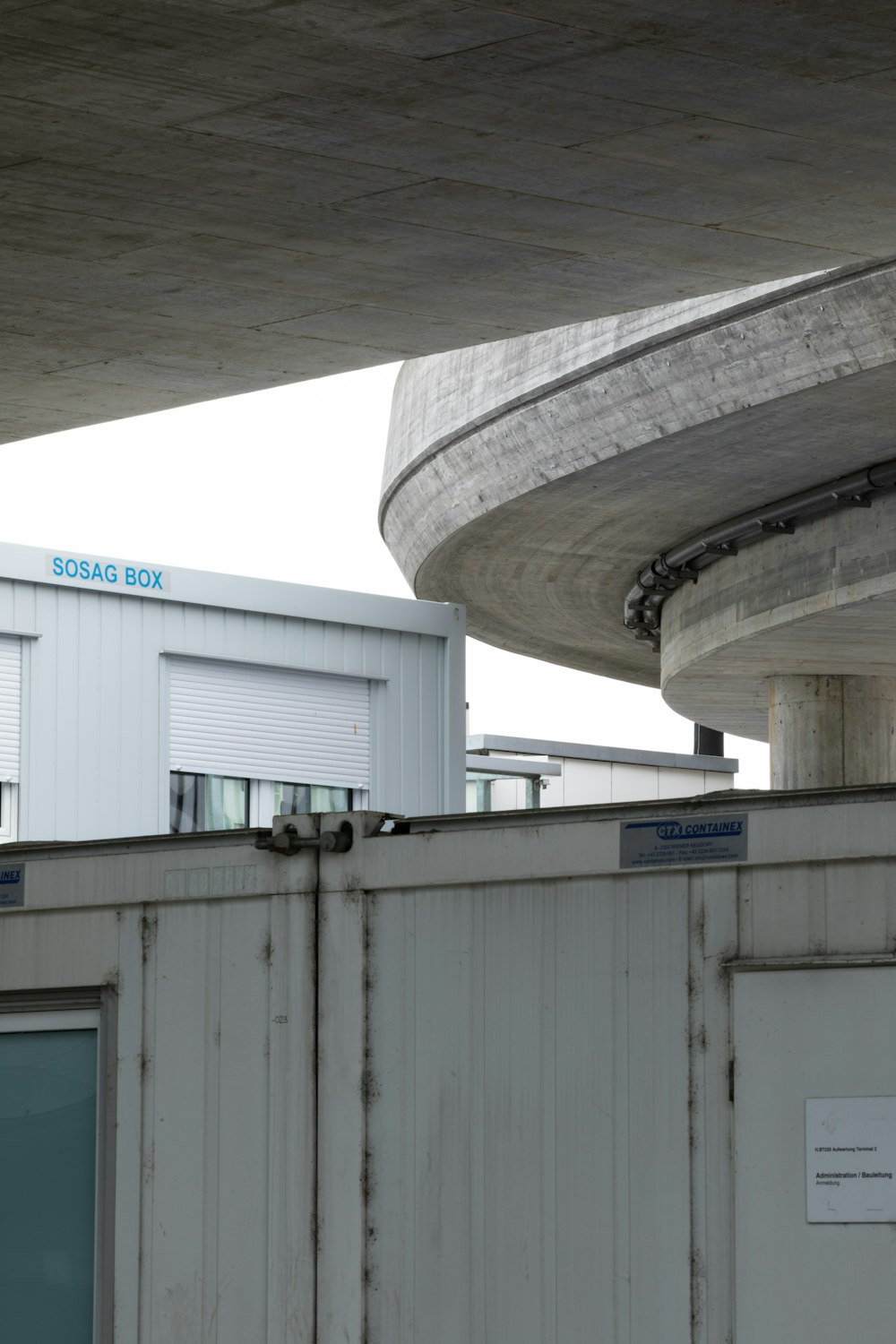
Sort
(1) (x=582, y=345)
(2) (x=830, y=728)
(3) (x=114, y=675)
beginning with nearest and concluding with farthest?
(3) (x=114, y=675) < (1) (x=582, y=345) < (2) (x=830, y=728)

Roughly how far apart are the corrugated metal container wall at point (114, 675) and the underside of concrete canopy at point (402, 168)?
232 inches

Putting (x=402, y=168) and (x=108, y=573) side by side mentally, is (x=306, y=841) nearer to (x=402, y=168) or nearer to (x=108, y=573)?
(x=402, y=168)

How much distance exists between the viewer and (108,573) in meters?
19.1

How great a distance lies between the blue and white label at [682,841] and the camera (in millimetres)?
5793

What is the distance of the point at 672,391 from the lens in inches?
831

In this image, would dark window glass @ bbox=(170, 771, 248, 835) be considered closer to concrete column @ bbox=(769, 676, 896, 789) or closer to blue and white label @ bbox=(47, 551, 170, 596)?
blue and white label @ bbox=(47, 551, 170, 596)

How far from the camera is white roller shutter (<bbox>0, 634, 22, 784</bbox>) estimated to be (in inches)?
730

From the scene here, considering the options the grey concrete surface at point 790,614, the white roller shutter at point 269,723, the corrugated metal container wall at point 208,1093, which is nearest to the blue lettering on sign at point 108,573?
the white roller shutter at point 269,723

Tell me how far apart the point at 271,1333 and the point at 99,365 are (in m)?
8.41

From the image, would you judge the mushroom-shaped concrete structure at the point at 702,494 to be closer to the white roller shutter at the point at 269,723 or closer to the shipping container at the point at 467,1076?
the white roller shutter at the point at 269,723

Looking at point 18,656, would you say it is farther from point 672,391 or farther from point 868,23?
point 868,23

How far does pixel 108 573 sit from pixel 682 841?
1402 cm

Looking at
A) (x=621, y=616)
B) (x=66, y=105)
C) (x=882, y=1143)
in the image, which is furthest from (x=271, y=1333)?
(x=621, y=616)

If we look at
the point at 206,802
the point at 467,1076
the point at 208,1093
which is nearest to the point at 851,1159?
the point at 467,1076
